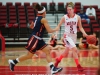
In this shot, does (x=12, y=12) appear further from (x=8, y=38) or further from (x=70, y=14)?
(x=70, y=14)

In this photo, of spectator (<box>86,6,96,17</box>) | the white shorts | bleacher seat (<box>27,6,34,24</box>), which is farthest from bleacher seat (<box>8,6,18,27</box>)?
the white shorts

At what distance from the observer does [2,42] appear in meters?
12.5

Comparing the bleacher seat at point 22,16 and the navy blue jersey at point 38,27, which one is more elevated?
the navy blue jersey at point 38,27

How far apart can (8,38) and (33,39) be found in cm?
1080

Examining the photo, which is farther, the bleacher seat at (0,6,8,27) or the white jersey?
the bleacher seat at (0,6,8,27)

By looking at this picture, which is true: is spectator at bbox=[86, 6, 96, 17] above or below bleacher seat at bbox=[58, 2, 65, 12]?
below

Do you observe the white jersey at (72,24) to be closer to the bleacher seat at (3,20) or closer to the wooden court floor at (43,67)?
the wooden court floor at (43,67)

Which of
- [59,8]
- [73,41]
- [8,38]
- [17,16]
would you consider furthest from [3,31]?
[73,41]

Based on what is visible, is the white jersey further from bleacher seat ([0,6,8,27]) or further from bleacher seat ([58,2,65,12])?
bleacher seat ([58,2,65,12])

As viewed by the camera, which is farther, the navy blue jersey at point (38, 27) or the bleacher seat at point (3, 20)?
the bleacher seat at point (3, 20)

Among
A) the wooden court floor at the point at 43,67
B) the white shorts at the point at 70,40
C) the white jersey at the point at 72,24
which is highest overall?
the white jersey at the point at 72,24

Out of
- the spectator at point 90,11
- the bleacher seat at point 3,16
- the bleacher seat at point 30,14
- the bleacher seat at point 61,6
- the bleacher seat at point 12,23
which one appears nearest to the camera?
the bleacher seat at point 12,23

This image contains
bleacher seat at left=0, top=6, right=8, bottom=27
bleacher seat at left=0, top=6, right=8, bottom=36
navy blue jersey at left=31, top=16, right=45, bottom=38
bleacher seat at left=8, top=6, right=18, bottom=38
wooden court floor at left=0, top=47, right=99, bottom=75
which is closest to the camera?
navy blue jersey at left=31, top=16, right=45, bottom=38

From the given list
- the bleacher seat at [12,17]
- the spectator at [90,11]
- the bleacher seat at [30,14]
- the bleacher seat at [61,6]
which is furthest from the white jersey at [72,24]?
the bleacher seat at [61,6]
